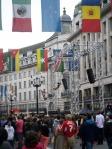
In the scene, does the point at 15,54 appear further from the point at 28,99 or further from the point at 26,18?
the point at 28,99

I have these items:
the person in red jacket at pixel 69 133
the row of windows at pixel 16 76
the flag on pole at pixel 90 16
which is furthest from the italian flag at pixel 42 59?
the row of windows at pixel 16 76

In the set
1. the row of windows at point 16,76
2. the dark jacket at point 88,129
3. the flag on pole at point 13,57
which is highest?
the row of windows at point 16,76

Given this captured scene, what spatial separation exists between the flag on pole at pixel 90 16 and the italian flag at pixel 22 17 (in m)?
3.15

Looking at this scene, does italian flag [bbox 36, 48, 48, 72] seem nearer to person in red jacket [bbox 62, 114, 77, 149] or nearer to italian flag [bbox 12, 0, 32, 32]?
italian flag [bbox 12, 0, 32, 32]

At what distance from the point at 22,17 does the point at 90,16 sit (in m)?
3.91

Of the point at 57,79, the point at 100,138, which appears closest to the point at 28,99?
the point at 57,79

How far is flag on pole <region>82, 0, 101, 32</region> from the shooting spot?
84.0 ft

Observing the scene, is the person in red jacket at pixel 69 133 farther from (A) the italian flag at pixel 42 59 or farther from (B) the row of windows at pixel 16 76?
(B) the row of windows at pixel 16 76

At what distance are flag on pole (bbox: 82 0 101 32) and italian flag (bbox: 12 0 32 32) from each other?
3.15m

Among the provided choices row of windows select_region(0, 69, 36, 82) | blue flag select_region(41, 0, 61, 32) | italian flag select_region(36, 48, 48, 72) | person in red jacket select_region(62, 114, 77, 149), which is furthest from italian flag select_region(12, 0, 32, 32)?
row of windows select_region(0, 69, 36, 82)

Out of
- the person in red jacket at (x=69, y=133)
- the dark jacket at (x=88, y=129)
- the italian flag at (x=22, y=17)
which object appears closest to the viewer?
the person in red jacket at (x=69, y=133)

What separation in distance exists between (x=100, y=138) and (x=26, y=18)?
7.42 meters

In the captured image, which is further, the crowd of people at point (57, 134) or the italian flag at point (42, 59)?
the italian flag at point (42, 59)

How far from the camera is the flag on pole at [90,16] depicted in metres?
25.6
